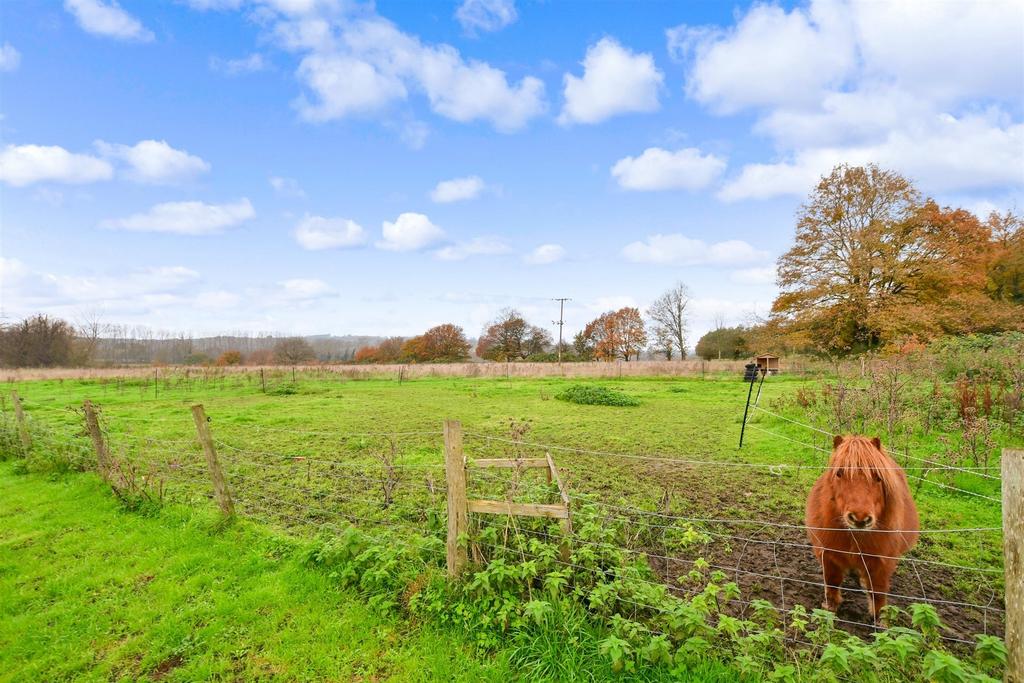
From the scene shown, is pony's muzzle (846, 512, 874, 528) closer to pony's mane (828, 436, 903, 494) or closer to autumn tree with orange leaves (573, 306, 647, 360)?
pony's mane (828, 436, 903, 494)

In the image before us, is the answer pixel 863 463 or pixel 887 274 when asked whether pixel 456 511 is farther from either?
pixel 887 274

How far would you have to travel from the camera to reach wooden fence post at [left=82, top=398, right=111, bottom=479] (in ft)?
19.9

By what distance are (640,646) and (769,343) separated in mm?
26158

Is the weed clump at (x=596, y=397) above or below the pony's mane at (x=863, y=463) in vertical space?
below

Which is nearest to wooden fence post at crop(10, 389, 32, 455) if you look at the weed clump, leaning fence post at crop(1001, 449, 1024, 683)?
leaning fence post at crop(1001, 449, 1024, 683)

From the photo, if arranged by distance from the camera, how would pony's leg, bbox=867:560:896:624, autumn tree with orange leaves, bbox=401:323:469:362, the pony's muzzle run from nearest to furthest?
the pony's muzzle < pony's leg, bbox=867:560:896:624 < autumn tree with orange leaves, bbox=401:323:469:362

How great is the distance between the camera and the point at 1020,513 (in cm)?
196

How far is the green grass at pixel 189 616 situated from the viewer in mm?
3012

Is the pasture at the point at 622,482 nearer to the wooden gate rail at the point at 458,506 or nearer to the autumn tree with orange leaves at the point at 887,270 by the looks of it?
the wooden gate rail at the point at 458,506

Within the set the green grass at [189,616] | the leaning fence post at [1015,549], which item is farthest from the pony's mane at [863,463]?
the green grass at [189,616]

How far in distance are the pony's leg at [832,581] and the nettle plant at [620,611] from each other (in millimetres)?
275

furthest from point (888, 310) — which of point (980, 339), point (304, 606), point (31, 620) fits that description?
point (31, 620)

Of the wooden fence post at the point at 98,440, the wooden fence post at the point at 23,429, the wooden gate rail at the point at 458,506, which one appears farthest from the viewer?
the wooden fence post at the point at 23,429

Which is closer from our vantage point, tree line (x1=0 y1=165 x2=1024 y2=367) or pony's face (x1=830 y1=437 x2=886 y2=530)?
pony's face (x1=830 y1=437 x2=886 y2=530)
